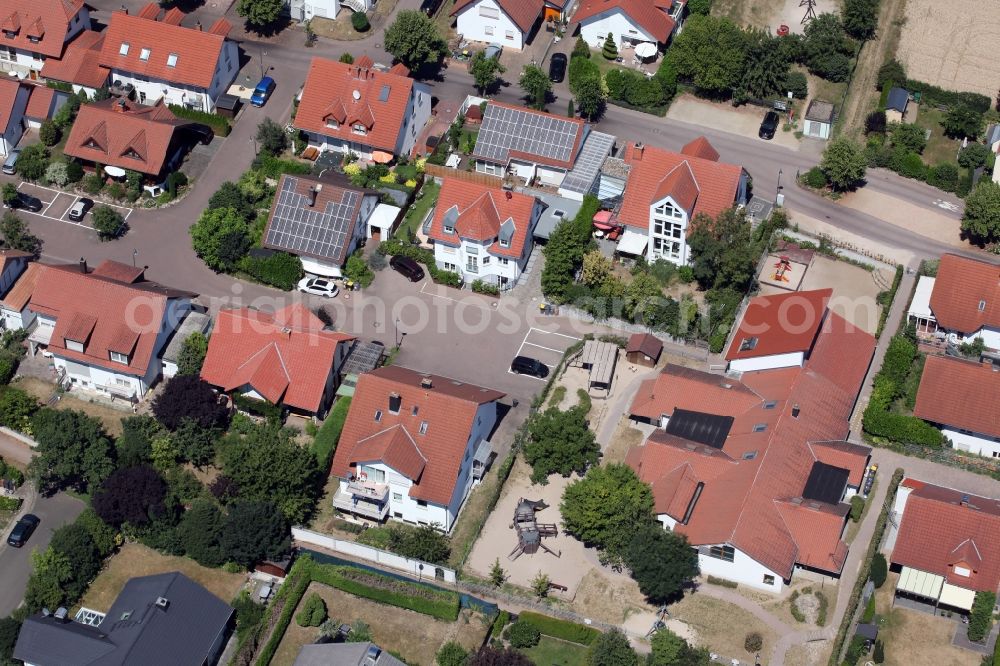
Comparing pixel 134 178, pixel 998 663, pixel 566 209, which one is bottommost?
pixel 998 663

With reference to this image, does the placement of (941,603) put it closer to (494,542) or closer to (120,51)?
(494,542)

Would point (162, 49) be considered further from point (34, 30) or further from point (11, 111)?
point (11, 111)

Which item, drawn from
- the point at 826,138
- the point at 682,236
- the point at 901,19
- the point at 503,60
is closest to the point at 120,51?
the point at 503,60

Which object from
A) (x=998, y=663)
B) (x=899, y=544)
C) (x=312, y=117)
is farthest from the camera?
(x=312, y=117)

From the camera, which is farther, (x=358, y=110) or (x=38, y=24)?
(x=38, y=24)

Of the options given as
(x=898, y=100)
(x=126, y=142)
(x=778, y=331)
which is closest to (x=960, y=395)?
(x=778, y=331)

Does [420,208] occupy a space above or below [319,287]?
above
